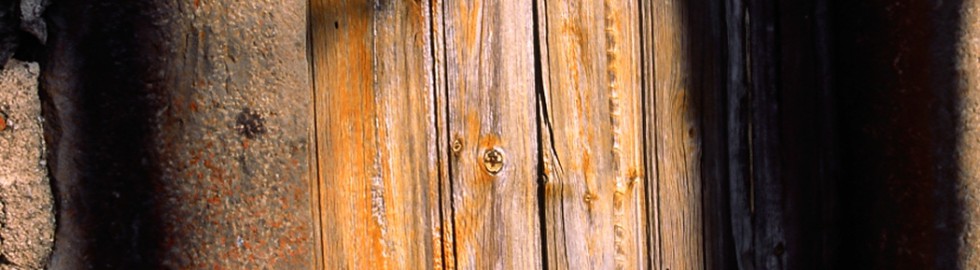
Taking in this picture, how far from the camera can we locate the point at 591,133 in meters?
1.32

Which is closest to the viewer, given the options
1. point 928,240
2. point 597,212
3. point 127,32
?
point 127,32

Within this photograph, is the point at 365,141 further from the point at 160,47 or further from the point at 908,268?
the point at 908,268

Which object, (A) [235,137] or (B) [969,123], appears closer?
(A) [235,137]

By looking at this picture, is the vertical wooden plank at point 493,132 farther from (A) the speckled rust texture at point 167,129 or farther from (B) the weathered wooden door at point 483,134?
(A) the speckled rust texture at point 167,129

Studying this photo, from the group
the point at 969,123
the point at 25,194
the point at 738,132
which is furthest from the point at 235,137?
the point at 969,123

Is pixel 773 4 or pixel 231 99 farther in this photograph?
pixel 773 4

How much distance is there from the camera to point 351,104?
4.15ft

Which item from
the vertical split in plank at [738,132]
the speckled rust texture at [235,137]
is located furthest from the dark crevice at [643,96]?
the speckled rust texture at [235,137]

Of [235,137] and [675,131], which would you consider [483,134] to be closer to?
[675,131]

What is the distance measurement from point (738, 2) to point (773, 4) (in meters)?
0.06

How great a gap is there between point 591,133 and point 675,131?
0.46ft

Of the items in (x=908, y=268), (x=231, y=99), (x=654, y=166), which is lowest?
(x=908, y=268)

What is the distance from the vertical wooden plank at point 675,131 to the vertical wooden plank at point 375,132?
357 mm

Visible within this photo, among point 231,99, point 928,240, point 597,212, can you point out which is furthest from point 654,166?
point 231,99
